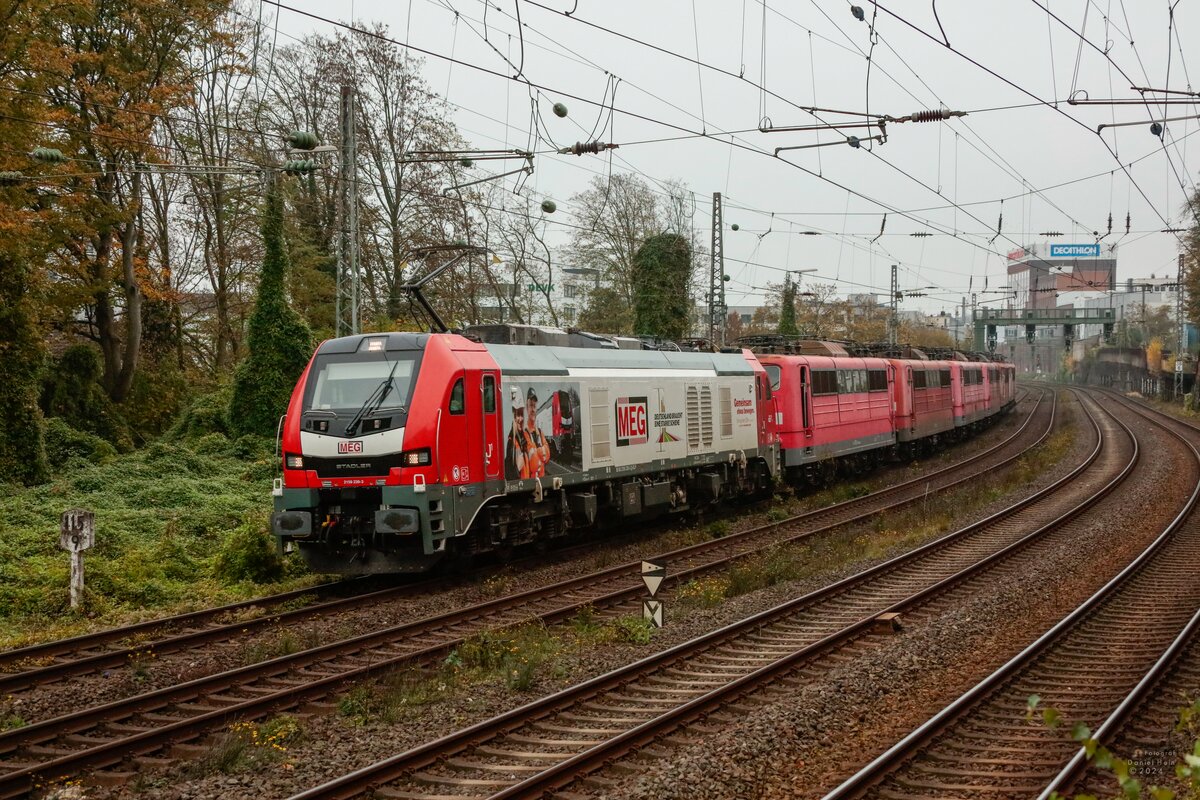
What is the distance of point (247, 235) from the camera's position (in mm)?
34812

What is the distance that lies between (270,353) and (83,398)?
5.66m

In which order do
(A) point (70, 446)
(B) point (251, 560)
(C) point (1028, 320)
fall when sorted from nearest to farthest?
(B) point (251, 560)
(A) point (70, 446)
(C) point (1028, 320)

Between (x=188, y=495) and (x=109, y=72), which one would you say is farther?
(x=109, y=72)

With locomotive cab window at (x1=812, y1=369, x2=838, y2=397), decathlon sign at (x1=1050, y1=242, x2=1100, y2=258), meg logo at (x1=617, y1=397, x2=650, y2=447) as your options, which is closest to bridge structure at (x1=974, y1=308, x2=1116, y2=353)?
decathlon sign at (x1=1050, y1=242, x2=1100, y2=258)

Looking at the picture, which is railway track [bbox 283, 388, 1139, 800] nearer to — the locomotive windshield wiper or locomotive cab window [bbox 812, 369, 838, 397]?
the locomotive windshield wiper

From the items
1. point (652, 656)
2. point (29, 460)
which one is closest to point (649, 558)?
point (652, 656)

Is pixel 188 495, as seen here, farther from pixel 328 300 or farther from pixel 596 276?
pixel 596 276

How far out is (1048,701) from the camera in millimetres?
9633

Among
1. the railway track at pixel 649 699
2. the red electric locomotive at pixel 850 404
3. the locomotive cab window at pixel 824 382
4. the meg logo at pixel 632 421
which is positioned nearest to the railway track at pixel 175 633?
the meg logo at pixel 632 421

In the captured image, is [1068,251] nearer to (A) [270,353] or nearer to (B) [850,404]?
(B) [850,404]

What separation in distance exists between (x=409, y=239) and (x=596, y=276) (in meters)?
13.3

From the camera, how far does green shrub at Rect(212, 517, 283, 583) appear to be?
50.2 feet

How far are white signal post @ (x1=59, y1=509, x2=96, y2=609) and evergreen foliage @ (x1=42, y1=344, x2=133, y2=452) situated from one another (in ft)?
52.9

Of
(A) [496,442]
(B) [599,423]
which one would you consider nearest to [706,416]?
(B) [599,423]
